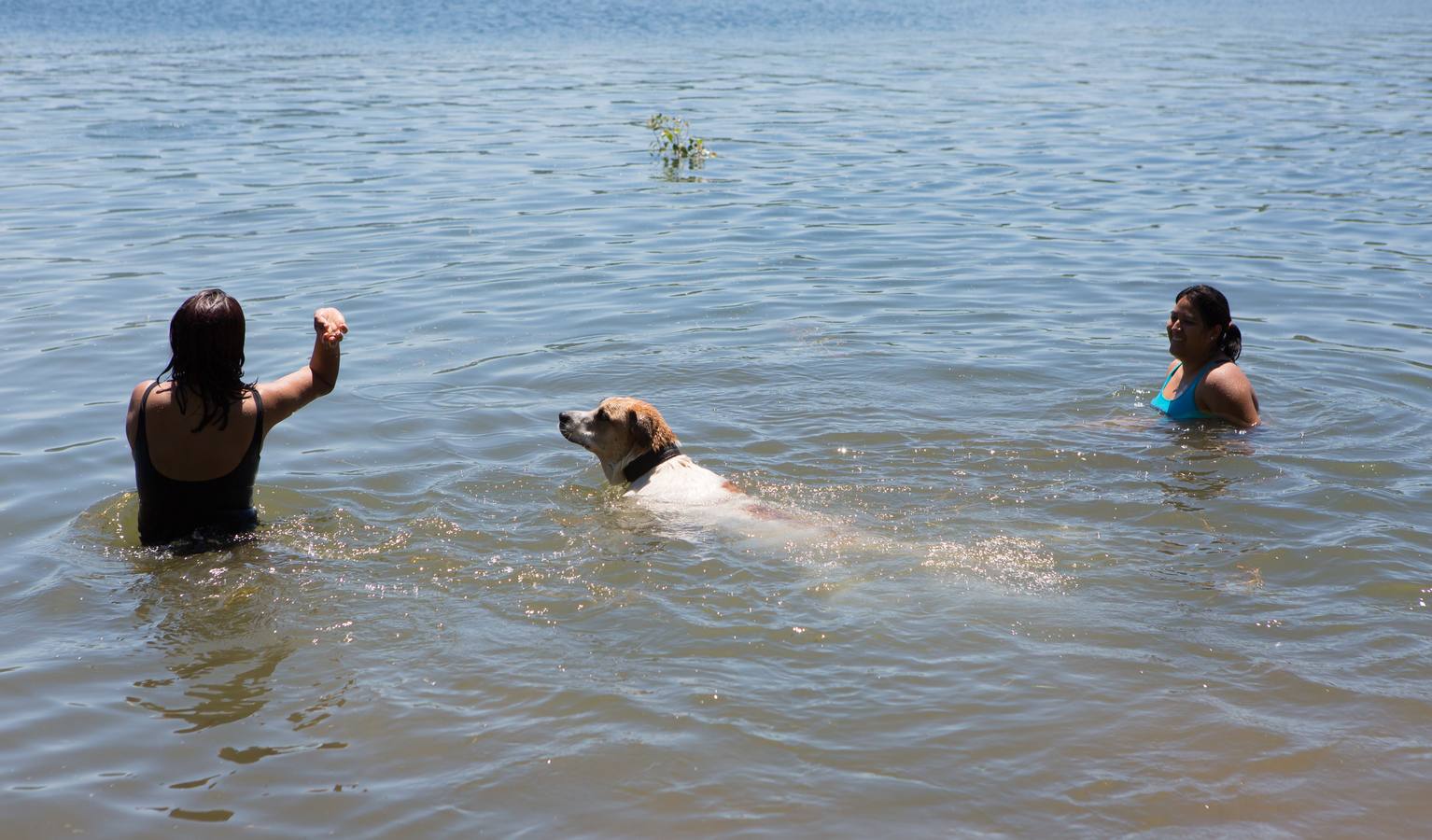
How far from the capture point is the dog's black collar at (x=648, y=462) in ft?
26.4

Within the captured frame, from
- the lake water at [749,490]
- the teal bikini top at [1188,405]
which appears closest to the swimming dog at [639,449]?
the lake water at [749,490]

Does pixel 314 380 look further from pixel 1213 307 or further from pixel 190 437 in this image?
pixel 1213 307

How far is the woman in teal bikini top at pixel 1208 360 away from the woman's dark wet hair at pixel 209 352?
611 centimetres

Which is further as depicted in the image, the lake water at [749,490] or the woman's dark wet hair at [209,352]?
the woman's dark wet hair at [209,352]

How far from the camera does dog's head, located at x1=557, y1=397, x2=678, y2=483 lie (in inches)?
316

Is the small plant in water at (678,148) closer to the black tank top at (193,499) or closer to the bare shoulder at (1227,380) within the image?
the bare shoulder at (1227,380)

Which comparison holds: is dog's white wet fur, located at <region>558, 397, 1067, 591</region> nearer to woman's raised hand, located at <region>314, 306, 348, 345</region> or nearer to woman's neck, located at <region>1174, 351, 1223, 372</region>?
woman's raised hand, located at <region>314, 306, 348, 345</region>

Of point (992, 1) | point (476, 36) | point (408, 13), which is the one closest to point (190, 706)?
point (476, 36)

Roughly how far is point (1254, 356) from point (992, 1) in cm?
5094

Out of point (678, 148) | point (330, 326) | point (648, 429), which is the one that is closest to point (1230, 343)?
point (648, 429)

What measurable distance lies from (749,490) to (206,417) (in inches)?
129

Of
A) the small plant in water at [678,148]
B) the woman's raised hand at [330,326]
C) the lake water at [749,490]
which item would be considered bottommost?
the lake water at [749,490]

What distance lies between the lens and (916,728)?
17.2ft

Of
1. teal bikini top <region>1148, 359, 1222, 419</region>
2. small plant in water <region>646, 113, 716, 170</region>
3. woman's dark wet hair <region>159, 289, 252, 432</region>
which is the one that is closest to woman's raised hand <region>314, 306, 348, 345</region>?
woman's dark wet hair <region>159, 289, 252, 432</region>
